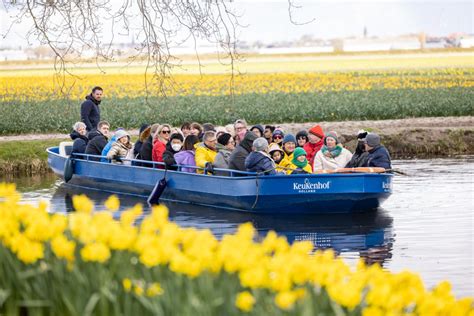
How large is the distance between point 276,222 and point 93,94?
318 inches

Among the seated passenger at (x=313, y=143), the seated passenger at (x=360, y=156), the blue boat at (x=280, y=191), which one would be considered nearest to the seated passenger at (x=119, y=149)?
the blue boat at (x=280, y=191)

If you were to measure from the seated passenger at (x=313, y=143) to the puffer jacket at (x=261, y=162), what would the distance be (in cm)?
164

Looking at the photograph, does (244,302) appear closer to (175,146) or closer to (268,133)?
(175,146)

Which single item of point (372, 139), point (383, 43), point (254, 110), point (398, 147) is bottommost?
point (383, 43)

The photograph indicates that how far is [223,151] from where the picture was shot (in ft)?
64.0

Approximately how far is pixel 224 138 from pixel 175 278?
523 inches

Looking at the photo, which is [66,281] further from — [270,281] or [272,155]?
[272,155]

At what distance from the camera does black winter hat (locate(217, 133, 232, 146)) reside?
19.6 m

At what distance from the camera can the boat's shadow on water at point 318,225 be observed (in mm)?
15016

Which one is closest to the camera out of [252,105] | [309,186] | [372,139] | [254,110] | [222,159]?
[309,186]

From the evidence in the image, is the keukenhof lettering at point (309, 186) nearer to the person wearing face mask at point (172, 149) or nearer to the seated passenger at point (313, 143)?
the seated passenger at point (313, 143)

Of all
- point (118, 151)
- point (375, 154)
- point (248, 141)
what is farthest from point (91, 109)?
point (375, 154)

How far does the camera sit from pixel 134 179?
22.0 meters

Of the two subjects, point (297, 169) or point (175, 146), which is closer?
point (297, 169)
